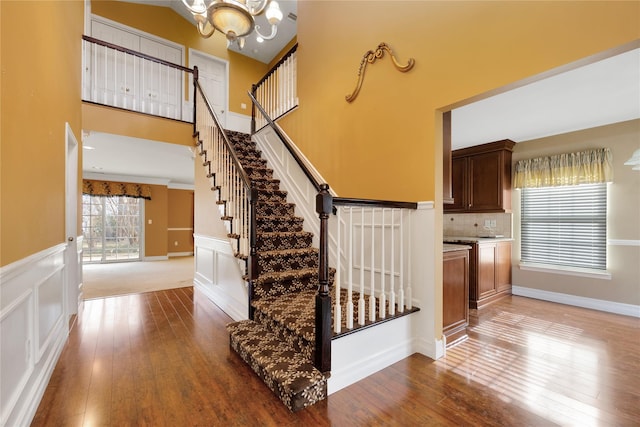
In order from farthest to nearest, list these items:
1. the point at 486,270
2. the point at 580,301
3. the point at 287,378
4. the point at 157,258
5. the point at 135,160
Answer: the point at 157,258 < the point at 135,160 < the point at 486,270 < the point at 580,301 < the point at 287,378

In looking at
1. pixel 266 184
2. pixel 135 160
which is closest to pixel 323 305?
pixel 266 184

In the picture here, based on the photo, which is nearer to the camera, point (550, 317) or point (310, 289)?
point (310, 289)

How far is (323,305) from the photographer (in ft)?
5.86

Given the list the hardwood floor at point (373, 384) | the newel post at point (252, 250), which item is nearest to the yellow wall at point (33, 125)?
the hardwood floor at point (373, 384)

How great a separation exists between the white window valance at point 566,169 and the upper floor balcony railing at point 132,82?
586 centimetres

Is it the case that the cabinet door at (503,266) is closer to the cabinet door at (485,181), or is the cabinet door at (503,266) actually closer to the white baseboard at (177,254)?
the cabinet door at (485,181)

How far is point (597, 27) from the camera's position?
1498 millimetres

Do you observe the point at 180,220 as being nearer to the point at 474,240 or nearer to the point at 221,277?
the point at 221,277

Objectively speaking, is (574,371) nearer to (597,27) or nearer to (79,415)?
(597,27)

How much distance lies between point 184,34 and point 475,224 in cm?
728

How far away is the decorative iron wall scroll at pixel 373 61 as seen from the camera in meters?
2.45

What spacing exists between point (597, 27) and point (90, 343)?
4.33 metres

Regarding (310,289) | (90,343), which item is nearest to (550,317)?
(310,289)

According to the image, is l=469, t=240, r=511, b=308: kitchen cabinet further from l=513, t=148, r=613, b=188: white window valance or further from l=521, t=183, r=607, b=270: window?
l=513, t=148, r=613, b=188: white window valance
